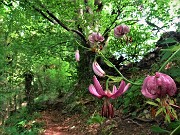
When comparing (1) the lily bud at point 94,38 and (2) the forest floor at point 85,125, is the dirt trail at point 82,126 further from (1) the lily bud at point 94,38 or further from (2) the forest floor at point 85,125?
(1) the lily bud at point 94,38

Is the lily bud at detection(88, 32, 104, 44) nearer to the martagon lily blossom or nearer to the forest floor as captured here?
the martagon lily blossom

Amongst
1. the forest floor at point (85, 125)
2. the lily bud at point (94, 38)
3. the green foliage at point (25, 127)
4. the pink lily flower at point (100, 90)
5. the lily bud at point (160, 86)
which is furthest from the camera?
the green foliage at point (25, 127)

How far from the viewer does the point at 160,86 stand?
661 millimetres

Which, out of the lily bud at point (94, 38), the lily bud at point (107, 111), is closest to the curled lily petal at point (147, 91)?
the lily bud at point (107, 111)

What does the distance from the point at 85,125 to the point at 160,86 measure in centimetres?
462

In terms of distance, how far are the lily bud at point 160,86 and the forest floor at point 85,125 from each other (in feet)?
8.37

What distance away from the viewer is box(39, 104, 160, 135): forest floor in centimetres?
349

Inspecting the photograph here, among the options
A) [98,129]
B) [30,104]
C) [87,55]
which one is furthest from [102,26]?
[98,129]

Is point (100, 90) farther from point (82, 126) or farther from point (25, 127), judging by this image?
point (25, 127)

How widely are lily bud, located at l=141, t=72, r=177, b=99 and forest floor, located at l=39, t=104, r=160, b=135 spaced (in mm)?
2551

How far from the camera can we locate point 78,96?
745 cm

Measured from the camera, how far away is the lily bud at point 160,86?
65cm

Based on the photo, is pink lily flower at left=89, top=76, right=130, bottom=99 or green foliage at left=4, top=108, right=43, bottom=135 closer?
pink lily flower at left=89, top=76, right=130, bottom=99

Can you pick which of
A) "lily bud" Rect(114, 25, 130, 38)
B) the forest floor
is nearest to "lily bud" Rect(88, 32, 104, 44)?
"lily bud" Rect(114, 25, 130, 38)
